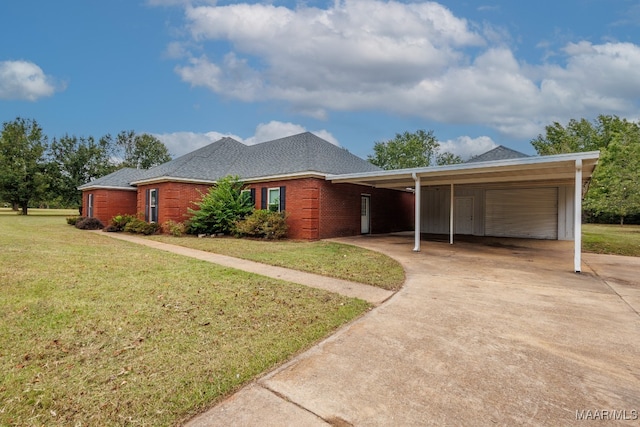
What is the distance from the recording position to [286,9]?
13352 mm

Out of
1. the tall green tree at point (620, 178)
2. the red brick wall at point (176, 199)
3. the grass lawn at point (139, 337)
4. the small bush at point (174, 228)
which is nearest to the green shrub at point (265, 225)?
the small bush at point (174, 228)

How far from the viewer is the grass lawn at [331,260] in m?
7.06

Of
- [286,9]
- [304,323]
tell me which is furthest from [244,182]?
[304,323]

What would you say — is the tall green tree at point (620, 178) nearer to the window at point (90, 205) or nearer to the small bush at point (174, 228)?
the small bush at point (174, 228)

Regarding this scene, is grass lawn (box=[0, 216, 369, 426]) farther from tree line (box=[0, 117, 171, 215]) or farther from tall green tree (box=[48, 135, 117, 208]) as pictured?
tall green tree (box=[48, 135, 117, 208])

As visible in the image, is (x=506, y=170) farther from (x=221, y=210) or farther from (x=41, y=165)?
(x=41, y=165)

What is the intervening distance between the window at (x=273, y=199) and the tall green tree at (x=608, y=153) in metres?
14.7

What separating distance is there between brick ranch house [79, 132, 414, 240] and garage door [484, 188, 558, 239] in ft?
15.8

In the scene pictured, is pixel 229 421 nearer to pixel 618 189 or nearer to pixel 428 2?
pixel 428 2

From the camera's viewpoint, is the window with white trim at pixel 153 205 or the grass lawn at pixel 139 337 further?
the window with white trim at pixel 153 205

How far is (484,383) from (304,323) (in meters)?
2.14

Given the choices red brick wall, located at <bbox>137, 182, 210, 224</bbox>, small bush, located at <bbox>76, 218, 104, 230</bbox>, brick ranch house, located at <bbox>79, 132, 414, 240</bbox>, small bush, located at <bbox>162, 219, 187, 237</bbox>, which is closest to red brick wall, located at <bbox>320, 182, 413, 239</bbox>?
brick ranch house, located at <bbox>79, 132, 414, 240</bbox>

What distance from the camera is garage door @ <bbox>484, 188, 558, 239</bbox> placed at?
53.7ft

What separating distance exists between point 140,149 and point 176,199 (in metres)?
42.0
